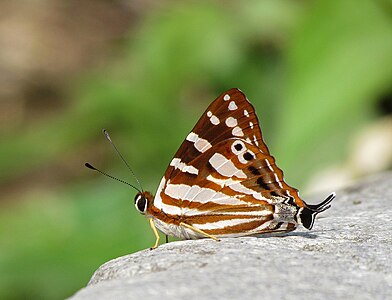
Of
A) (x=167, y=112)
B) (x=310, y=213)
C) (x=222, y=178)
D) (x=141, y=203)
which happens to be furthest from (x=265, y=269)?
(x=167, y=112)

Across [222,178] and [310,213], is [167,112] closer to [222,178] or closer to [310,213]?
[222,178]

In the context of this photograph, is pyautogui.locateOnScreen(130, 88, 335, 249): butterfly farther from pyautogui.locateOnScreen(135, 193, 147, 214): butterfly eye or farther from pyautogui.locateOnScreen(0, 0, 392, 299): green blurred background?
pyautogui.locateOnScreen(0, 0, 392, 299): green blurred background

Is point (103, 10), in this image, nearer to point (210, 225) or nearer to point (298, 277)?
point (210, 225)

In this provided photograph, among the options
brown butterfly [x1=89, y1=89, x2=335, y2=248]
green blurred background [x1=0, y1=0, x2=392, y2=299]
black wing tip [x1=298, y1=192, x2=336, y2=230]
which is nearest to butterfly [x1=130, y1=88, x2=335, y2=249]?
brown butterfly [x1=89, y1=89, x2=335, y2=248]

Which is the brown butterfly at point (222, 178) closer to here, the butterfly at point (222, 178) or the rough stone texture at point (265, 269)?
the butterfly at point (222, 178)

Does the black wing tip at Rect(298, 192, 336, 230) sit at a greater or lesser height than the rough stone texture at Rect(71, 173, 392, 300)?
greater

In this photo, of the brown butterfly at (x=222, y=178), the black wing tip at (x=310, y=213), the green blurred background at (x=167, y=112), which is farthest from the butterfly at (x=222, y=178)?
the green blurred background at (x=167, y=112)
